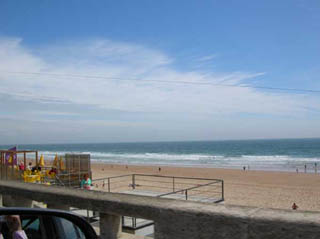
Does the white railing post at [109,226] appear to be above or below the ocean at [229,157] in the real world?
above

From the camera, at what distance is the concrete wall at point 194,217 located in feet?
6.80

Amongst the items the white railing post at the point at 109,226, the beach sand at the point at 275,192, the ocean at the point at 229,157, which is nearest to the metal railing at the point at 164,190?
the beach sand at the point at 275,192

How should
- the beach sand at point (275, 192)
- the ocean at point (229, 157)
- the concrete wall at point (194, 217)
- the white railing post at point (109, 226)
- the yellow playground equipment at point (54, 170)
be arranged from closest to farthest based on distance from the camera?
the concrete wall at point (194, 217) → the white railing post at point (109, 226) → the yellow playground equipment at point (54, 170) → the beach sand at point (275, 192) → the ocean at point (229, 157)

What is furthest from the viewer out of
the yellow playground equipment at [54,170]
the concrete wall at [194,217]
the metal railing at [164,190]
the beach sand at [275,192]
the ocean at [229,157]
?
the ocean at [229,157]

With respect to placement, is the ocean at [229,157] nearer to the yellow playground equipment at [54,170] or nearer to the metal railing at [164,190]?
the metal railing at [164,190]

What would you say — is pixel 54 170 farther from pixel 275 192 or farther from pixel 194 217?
pixel 194 217

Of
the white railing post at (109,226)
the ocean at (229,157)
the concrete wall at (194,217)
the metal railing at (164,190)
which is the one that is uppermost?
the concrete wall at (194,217)

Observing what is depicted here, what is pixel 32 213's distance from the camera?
1882mm

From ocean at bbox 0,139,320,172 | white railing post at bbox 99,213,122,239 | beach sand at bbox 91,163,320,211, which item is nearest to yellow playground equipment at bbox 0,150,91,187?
beach sand at bbox 91,163,320,211

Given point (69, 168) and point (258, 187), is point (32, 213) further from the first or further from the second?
point (258, 187)

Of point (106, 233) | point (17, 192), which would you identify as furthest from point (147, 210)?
point (17, 192)

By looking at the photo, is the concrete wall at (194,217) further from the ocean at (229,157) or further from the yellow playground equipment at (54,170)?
the ocean at (229,157)

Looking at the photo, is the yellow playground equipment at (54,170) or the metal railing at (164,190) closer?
the metal railing at (164,190)

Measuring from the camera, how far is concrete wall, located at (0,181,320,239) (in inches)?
81.6
